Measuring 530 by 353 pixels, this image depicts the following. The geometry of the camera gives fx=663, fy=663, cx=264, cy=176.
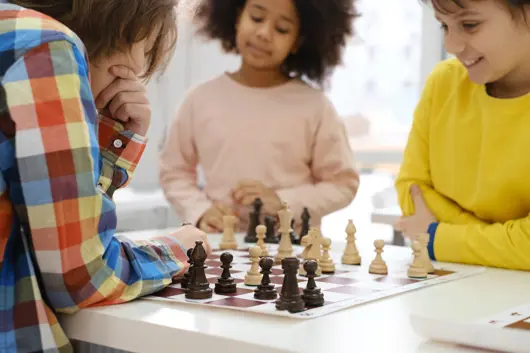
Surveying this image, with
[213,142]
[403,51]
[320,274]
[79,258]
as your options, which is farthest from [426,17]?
[79,258]

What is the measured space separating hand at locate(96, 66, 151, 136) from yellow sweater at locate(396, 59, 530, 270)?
72 centimetres

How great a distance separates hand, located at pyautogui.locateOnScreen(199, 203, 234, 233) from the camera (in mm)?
1974

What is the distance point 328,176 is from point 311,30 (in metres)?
0.50

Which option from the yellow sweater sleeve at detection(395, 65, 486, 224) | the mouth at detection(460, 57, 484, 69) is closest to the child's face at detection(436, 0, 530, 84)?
the mouth at detection(460, 57, 484, 69)

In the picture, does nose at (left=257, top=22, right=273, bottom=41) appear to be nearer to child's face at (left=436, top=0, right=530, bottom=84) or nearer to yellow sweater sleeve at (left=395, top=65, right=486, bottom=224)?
yellow sweater sleeve at (left=395, top=65, right=486, bottom=224)

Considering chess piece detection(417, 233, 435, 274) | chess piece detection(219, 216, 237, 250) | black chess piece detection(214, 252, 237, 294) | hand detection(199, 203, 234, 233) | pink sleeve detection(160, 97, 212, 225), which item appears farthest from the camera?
pink sleeve detection(160, 97, 212, 225)

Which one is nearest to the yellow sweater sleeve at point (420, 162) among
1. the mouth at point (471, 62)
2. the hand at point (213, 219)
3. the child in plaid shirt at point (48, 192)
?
the mouth at point (471, 62)

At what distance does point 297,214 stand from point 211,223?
0.26 metres

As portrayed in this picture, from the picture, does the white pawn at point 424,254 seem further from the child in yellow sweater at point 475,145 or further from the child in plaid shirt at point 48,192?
the child in plaid shirt at point 48,192

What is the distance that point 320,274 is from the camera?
49.9 inches

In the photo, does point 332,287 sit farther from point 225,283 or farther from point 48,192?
point 48,192

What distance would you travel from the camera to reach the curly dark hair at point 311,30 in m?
2.17

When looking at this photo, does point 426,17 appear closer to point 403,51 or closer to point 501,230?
point 403,51

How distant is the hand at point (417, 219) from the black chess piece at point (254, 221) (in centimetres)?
38
